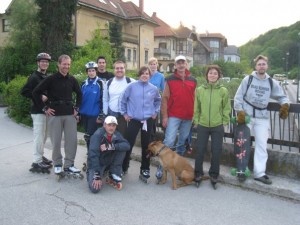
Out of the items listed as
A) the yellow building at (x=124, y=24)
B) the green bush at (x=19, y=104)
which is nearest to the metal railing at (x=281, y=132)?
the green bush at (x=19, y=104)

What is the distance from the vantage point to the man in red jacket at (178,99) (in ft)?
18.9

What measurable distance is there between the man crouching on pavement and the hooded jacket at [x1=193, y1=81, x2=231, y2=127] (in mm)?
1388

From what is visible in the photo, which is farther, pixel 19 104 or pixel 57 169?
pixel 19 104

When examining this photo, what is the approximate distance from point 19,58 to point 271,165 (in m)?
20.9

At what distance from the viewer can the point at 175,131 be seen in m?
5.91

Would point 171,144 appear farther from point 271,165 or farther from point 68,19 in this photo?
point 68,19

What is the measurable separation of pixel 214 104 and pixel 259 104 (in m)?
0.82

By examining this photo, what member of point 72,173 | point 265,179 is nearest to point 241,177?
point 265,179

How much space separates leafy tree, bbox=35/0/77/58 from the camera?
20.1 m

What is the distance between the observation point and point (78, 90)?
237 inches

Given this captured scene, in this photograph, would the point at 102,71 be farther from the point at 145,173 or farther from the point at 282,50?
the point at 282,50

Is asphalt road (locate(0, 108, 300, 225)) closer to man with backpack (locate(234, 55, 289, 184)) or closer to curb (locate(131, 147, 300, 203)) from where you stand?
curb (locate(131, 147, 300, 203))

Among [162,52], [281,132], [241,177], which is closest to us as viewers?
[241,177]

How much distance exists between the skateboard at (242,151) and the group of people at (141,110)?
0.51 feet
